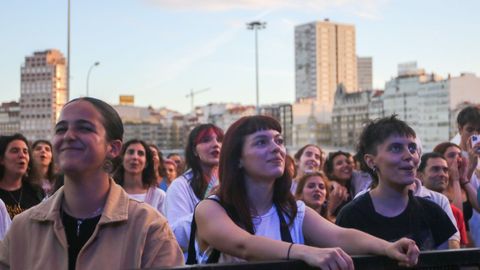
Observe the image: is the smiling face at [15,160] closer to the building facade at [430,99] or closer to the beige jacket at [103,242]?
the beige jacket at [103,242]

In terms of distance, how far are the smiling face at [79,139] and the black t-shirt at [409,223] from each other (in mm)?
1720

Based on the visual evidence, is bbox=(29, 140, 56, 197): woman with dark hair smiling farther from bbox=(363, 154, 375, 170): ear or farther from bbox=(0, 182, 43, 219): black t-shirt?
bbox=(363, 154, 375, 170): ear

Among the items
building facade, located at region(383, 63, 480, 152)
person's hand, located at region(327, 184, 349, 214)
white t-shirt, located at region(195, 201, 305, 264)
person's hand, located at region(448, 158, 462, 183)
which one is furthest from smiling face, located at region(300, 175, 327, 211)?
building facade, located at region(383, 63, 480, 152)

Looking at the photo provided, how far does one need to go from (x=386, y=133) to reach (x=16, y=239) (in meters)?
2.41

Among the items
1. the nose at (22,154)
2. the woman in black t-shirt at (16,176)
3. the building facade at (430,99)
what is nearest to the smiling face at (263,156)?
the woman in black t-shirt at (16,176)

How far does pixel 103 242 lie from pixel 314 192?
4463 millimetres

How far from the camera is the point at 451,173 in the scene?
268 inches

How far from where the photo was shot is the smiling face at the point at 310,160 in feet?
30.3

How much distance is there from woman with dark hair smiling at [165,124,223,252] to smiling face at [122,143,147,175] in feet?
4.69

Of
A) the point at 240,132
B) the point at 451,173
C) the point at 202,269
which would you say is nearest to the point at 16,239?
the point at 202,269

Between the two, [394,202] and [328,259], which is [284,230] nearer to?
[328,259]

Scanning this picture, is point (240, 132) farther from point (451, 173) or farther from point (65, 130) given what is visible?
point (451, 173)

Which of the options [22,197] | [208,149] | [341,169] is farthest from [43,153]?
[341,169]

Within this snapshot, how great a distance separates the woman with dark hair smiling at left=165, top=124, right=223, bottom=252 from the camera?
18.3ft
